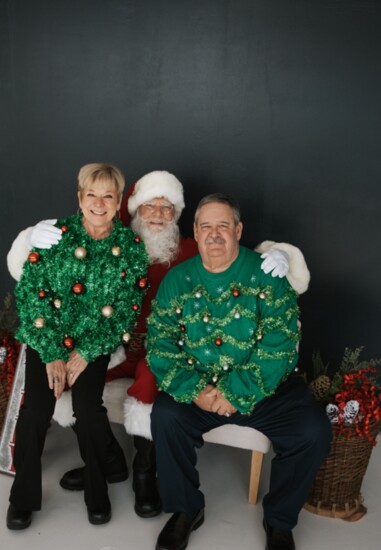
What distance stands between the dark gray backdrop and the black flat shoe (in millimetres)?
1721

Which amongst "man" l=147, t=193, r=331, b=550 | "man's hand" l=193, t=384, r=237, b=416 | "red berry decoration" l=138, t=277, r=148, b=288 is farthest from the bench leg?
"red berry decoration" l=138, t=277, r=148, b=288

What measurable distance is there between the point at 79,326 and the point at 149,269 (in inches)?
23.0

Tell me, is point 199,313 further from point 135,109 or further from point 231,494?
point 135,109

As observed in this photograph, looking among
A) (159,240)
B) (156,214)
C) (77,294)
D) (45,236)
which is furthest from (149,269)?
(45,236)

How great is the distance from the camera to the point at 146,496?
2.84m

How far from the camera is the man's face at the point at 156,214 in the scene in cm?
322

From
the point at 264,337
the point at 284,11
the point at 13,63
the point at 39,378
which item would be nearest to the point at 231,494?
the point at 264,337

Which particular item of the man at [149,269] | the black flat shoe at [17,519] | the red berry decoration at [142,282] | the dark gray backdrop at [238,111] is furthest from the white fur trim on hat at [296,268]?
the black flat shoe at [17,519]

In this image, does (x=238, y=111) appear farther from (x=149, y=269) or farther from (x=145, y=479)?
(x=145, y=479)

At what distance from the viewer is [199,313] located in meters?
2.76

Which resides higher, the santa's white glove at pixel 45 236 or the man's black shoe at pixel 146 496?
the santa's white glove at pixel 45 236

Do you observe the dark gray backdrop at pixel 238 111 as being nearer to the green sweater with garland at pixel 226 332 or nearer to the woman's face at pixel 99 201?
the green sweater with garland at pixel 226 332

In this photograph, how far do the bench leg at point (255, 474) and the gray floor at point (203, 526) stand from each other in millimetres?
47

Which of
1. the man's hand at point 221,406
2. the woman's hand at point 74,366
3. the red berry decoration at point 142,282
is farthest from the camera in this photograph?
the red berry decoration at point 142,282
